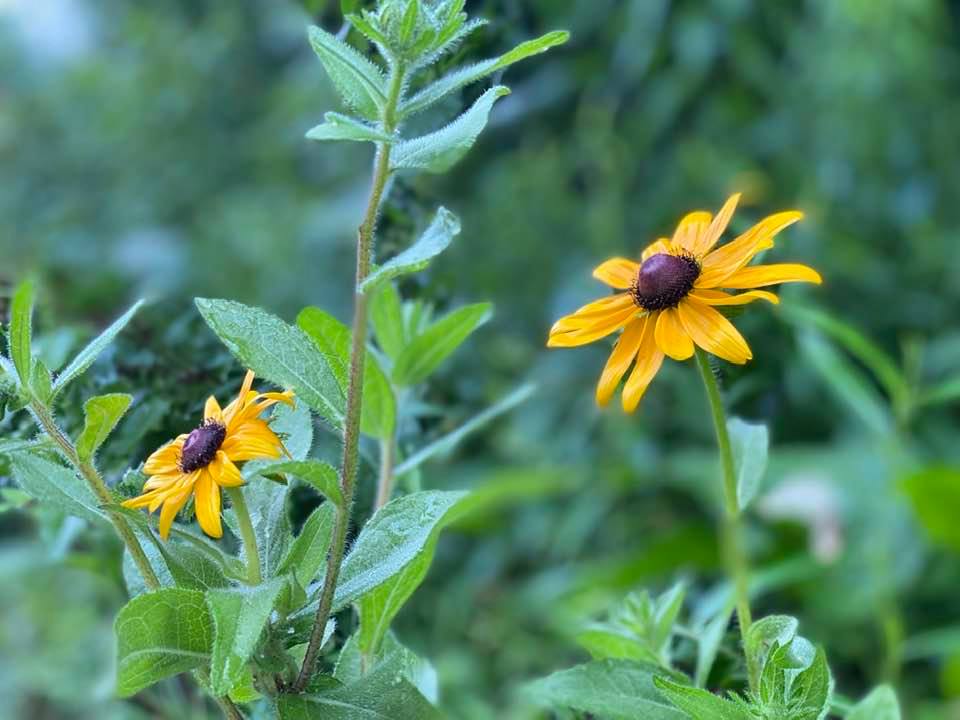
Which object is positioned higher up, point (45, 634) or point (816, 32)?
point (816, 32)

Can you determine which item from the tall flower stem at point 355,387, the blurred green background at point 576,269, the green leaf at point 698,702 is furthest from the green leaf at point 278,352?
the blurred green background at point 576,269

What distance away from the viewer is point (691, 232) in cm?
42

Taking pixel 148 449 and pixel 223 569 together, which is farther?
pixel 148 449

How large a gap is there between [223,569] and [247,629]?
0.17 feet

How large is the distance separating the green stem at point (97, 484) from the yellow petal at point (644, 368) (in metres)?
0.15

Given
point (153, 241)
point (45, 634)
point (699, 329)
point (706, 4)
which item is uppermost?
point (706, 4)

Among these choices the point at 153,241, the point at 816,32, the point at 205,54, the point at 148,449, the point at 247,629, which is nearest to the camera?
the point at 247,629

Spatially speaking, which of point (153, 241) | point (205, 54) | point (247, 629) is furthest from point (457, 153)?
point (205, 54)

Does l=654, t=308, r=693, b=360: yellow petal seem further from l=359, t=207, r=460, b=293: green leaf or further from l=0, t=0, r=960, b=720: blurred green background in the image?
l=0, t=0, r=960, b=720: blurred green background

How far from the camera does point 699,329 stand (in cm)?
38

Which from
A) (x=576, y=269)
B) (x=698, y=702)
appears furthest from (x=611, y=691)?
(x=576, y=269)

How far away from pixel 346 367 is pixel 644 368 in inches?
3.7

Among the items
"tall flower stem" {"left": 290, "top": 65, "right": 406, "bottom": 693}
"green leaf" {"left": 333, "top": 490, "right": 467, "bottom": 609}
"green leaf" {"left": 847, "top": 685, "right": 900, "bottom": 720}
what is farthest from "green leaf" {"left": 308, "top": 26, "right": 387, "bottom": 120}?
"green leaf" {"left": 847, "top": 685, "right": 900, "bottom": 720}

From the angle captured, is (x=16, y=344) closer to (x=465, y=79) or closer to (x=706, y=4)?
(x=465, y=79)
